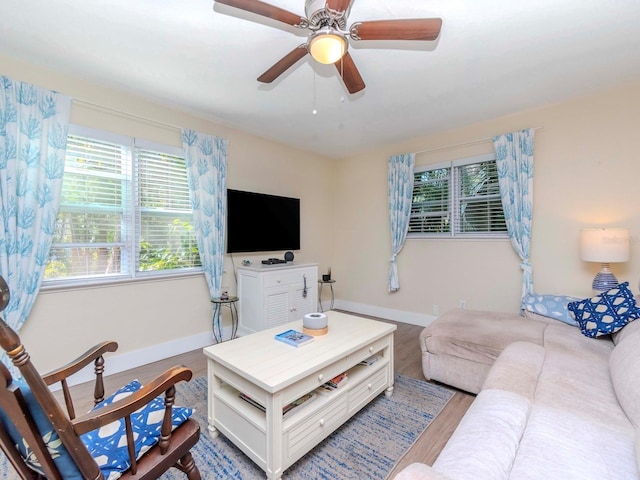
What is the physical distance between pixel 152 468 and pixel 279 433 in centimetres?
56

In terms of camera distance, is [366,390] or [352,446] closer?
[352,446]

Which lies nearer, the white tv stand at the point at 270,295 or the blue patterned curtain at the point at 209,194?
the blue patterned curtain at the point at 209,194

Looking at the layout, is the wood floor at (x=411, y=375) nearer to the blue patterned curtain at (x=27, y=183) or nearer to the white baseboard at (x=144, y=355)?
the white baseboard at (x=144, y=355)

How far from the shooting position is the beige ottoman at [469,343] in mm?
2109

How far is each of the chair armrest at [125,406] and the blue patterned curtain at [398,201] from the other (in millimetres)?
3379

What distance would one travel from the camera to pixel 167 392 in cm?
106

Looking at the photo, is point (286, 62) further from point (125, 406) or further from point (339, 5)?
point (125, 406)

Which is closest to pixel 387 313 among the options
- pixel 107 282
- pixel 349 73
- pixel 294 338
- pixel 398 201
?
pixel 398 201

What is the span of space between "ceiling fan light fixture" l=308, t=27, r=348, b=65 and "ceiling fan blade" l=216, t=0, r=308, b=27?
10 cm

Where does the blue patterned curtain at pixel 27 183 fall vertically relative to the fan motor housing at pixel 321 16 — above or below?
below

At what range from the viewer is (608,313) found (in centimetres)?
203

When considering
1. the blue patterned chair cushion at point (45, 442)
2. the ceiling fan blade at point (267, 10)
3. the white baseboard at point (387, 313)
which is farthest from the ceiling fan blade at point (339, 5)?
the white baseboard at point (387, 313)

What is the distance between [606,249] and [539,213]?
2.48 feet

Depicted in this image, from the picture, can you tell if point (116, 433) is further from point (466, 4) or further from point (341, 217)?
point (341, 217)
